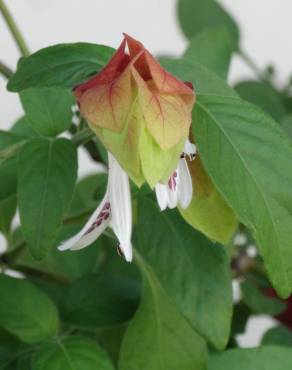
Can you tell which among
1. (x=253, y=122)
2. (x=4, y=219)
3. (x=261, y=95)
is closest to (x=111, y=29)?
(x=261, y=95)

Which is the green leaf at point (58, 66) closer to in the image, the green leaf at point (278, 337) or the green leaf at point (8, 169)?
the green leaf at point (8, 169)

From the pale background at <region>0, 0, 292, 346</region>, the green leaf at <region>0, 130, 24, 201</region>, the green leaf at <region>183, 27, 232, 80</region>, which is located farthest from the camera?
the pale background at <region>0, 0, 292, 346</region>

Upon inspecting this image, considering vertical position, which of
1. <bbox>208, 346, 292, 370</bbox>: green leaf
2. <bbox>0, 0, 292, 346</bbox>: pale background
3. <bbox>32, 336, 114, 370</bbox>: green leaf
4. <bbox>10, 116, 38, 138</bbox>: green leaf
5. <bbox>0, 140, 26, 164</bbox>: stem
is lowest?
<bbox>0, 0, 292, 346</bbox>: pale background

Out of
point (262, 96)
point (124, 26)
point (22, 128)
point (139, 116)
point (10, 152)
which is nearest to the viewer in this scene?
point (139, 116)

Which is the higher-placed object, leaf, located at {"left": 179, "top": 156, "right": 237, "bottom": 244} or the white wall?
leaf, located at {"left": 179, "top": 156, "right": 237, "bottom": 244}

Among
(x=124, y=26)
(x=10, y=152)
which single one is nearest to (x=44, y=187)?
(x=10, y=152)

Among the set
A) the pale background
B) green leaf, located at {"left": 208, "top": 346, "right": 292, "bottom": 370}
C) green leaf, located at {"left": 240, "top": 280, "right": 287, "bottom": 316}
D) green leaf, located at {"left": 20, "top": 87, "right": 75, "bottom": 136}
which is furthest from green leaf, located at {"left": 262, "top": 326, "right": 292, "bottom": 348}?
the pale background

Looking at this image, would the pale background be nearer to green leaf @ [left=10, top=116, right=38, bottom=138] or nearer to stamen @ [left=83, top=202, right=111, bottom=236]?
green leaf @ [left=10, top=116, right=38, bottom=138]

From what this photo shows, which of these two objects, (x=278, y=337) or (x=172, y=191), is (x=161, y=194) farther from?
(x=278, y=337)
